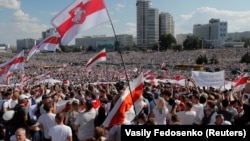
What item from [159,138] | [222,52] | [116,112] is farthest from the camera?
[222,52]

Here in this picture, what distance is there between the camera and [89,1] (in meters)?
7.05

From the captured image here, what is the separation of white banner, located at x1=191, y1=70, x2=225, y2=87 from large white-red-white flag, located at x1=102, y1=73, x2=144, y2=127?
7.78 meters

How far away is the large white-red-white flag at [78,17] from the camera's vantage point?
679cm

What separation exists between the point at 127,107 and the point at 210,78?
8206 mm

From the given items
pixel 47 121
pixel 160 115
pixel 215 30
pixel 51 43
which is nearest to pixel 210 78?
pixel 51 43

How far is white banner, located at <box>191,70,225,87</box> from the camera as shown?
42.3ft

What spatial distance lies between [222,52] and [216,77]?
8250cm

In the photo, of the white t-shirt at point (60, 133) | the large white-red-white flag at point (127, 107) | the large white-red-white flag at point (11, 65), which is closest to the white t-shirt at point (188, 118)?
the large white-red-white flag at point (127, 107)

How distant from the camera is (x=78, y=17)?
7254mm

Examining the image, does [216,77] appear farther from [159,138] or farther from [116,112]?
[159,138]

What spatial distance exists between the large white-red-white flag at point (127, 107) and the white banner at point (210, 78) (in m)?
7.78

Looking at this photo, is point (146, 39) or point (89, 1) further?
point (146, 39)

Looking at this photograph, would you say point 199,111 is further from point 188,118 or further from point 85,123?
point 85,123

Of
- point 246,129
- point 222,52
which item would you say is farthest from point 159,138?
point 222,52
